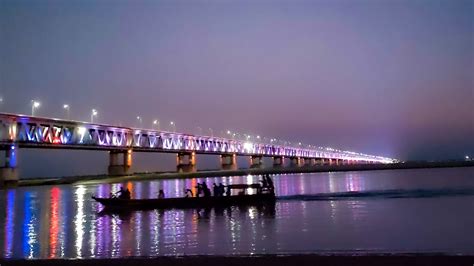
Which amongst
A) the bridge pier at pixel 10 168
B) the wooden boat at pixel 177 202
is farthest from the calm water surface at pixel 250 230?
the bridge pier at pixel 10 168

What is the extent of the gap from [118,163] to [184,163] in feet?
129

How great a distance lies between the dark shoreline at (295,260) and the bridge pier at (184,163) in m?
164

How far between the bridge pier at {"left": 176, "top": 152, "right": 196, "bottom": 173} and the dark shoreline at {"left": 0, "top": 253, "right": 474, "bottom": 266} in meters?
164

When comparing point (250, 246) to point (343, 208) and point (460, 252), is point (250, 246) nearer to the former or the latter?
point (460, 252)

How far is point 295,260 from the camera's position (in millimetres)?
18531

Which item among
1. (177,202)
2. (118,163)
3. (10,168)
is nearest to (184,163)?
(118,163)

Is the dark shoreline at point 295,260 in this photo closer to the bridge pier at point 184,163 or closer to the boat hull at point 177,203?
the boat hull at point 177,203

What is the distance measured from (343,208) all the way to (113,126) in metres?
112

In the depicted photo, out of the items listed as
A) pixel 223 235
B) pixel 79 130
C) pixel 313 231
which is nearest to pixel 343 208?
pixel 313 231

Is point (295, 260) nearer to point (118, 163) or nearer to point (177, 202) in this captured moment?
point (177, 202)

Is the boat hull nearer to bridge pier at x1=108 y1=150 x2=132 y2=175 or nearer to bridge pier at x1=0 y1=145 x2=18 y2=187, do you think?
bridge pier at x1=0 y1=145 x2=18 y2=187

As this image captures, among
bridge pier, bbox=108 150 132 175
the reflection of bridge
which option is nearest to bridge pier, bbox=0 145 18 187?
the reflection of bridge

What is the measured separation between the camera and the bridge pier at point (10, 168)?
104m

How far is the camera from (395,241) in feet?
80.1
